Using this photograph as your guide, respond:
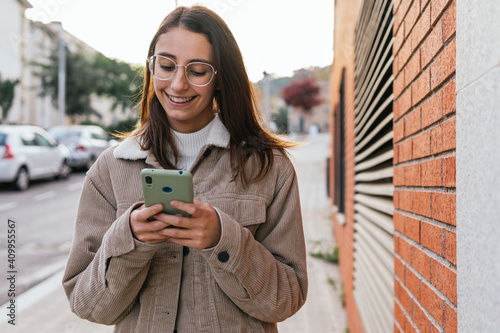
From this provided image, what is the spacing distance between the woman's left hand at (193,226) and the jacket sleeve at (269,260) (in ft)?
0.12

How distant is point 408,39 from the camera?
5.95 feet

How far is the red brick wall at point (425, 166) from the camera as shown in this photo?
127 cm

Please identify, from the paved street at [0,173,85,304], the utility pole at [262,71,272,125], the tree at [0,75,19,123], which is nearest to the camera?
the utility pole at [262,71,272,125]

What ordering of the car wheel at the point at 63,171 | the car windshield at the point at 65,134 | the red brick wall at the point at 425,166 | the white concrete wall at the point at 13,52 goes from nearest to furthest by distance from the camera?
the red brick wall at the point at 425,166
the car wheel at the point at 63,171
the car windshield at the point at 65,134
the white concrete wall at the point at 13,52

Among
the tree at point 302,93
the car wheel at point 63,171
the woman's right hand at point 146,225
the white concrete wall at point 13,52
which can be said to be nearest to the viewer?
the woman's right hand at point 146,225

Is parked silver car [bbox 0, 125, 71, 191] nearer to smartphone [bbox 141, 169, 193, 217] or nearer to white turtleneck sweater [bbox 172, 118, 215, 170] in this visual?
white turtleneck sweater [bbox 172, 118, 215, 170]

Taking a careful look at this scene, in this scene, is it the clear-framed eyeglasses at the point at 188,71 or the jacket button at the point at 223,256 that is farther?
the clear-framed eyeglasses at the point at 188,71

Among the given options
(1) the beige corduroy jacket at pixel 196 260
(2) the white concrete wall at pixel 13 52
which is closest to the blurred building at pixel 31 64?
(2) the white concrete wall at pixel 13 52

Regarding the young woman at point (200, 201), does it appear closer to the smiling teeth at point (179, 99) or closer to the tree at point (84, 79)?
the smiling teeth at point (179, 99)

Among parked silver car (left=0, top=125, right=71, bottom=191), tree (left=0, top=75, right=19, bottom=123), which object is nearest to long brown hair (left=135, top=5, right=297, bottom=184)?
parked silver car (left=0, top=125, right=71, bottom=191)

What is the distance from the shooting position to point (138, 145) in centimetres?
183

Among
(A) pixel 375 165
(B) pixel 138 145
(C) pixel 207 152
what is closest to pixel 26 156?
(A) pixel 375 165

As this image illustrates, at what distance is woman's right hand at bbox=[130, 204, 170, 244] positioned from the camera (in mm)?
1379

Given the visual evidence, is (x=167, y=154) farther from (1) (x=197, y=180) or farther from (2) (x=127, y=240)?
(2) (x=127, y=240)
